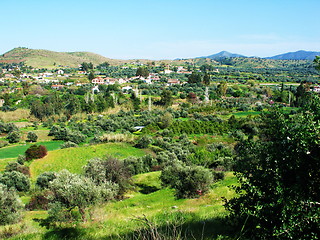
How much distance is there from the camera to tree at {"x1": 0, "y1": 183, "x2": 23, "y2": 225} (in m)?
14.0

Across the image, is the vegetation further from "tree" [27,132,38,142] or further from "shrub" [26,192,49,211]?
"tree" [27,132,38,142]

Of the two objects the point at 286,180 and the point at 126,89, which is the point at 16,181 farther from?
the point at 126,89

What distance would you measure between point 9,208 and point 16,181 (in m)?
11.3

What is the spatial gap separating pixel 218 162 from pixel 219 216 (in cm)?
1982

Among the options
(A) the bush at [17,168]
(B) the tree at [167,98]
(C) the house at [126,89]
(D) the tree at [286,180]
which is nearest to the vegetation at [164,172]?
(D) the tree at [286,180]

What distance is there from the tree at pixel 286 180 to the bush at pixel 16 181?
23819mm

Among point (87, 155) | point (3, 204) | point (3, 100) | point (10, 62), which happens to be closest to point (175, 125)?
point (87, 155)

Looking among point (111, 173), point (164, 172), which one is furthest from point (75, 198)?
point (164, 172)

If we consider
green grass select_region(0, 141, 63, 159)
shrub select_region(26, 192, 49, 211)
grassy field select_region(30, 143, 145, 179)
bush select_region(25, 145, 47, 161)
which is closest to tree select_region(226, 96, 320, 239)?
shrub select_region(26, 192, 49, 211)

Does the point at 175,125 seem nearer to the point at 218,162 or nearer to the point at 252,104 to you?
the point at 218,162

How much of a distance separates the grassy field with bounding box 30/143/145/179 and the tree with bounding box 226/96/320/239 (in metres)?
26.9

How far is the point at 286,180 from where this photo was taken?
5.61m

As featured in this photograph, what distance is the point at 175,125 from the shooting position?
5456 centimetres

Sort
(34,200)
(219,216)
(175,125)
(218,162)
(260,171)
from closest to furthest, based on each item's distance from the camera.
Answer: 1. (260,171)
2. (219,216)
3. (34,200)
4. (218,162)
5. (175,125)
